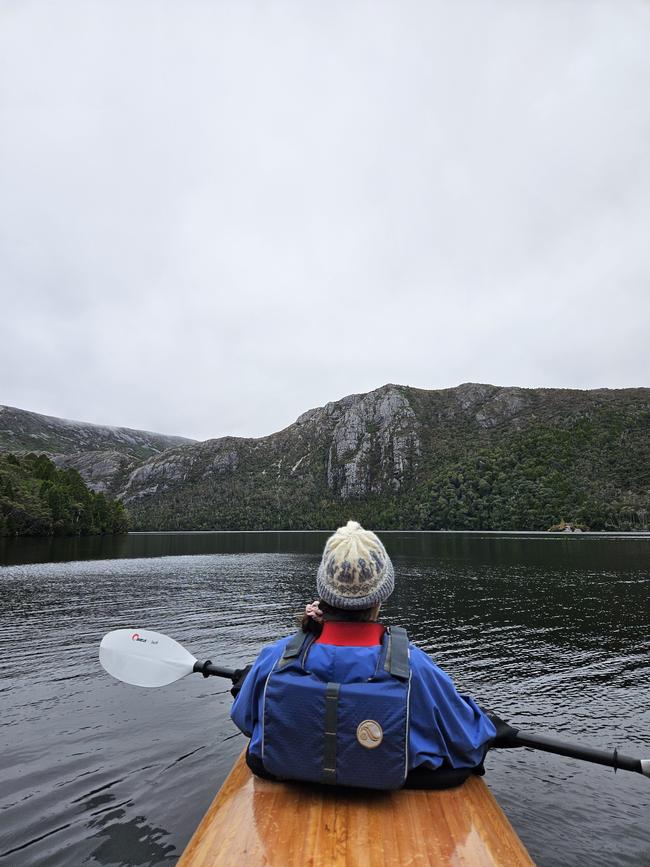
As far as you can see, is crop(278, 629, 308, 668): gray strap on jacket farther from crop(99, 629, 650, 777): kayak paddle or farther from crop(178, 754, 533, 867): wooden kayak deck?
crop(99, 629, 650, 777): kayak paddle

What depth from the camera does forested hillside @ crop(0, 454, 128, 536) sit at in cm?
10006

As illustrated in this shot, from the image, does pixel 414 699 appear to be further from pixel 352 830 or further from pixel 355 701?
pixel 352 830

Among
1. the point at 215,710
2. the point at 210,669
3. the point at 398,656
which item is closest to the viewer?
the point at 398,656

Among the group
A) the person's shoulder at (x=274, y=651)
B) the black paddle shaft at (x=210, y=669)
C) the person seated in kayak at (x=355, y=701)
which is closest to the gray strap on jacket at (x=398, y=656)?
the person seated in kayak at (x=355, y=701)

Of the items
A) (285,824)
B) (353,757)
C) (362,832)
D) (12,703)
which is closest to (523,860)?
(362,832)

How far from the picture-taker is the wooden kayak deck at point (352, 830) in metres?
3.82

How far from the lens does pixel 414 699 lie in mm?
4008

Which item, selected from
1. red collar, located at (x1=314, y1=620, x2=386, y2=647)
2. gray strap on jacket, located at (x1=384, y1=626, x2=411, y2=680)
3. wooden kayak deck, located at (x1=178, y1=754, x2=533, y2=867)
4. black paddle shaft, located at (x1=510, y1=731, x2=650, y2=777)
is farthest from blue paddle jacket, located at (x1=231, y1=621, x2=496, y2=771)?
black paddle shaft, located at (x1=510, y1=731, x2=650, y2=777)

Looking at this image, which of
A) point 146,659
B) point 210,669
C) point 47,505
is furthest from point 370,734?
point 47,505

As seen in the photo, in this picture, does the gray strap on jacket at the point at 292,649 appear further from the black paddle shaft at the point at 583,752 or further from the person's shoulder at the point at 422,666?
the black paddle shaft at the point at 583,752

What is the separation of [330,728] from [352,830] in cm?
102

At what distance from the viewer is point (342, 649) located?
158 inches

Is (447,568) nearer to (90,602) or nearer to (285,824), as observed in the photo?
(90,602)

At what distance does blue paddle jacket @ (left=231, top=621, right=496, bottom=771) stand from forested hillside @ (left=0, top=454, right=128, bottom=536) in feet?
365
